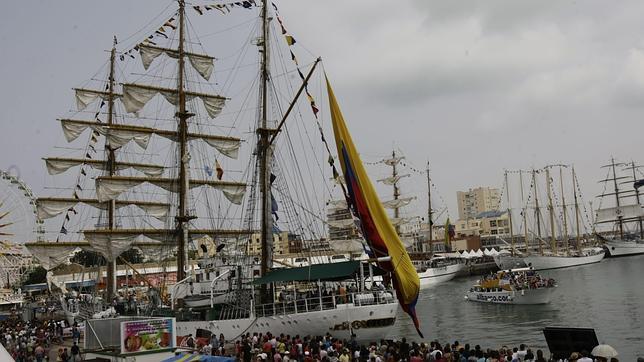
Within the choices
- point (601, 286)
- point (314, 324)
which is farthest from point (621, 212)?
point (314, 324)

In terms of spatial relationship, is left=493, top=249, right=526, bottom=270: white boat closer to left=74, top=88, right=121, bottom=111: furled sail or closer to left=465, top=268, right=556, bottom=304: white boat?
left=465, top=268, right=556, bottom=304: white boat

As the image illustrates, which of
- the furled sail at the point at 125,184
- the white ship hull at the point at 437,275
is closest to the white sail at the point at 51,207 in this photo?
the furled sail at the point at 125,184

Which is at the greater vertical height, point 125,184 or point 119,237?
point 125,184

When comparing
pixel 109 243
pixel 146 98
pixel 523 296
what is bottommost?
pixel 523 296

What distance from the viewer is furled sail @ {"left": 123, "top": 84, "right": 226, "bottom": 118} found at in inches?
1953

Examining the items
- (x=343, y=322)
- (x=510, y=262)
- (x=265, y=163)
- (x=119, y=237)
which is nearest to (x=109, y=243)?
(x=119, y=237)

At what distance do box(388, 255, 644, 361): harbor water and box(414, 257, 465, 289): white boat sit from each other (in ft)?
107

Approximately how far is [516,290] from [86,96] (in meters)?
44.4

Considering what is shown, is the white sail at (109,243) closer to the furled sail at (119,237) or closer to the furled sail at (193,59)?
the furled sail at (119,237)

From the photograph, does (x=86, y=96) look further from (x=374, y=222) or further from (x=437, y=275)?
(x=437, y=275)

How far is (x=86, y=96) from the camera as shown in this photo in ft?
195

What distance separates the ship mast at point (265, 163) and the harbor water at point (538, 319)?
10.2m

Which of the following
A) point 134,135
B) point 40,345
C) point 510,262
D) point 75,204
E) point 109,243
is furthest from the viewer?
point 510,262

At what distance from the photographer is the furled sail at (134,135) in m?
47.6
